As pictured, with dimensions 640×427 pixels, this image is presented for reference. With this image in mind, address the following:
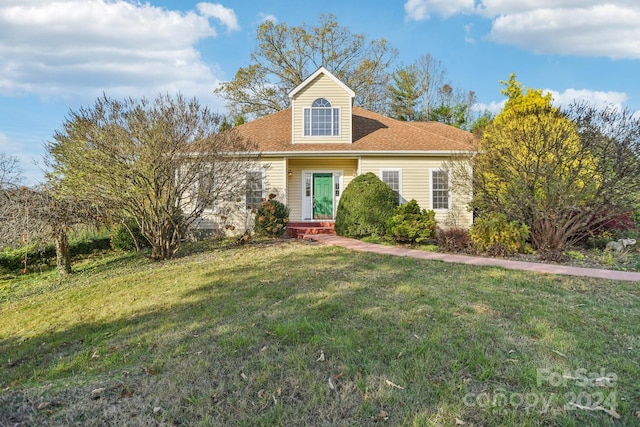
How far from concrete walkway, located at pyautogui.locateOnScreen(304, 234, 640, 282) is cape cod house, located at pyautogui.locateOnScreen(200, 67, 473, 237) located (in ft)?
12.0

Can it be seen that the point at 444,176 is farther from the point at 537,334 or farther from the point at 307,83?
the point at 537,334

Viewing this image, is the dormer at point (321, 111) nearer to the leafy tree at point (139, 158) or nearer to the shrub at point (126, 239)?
the leafy tree at point (139, 158)

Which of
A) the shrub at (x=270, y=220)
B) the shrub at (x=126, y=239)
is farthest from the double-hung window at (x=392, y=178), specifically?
the shrub at (x=126, y=239)

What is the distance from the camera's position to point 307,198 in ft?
46.5

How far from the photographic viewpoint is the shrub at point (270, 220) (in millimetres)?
11430

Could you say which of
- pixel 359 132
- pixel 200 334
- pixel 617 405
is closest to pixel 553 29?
pixel 359 132

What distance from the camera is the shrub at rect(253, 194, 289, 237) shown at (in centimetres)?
1143

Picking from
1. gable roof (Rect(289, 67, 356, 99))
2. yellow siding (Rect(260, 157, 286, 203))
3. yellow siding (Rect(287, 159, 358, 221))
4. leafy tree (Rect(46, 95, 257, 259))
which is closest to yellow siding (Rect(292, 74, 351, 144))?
gable roof (Rect(289, 67, 356, 99))

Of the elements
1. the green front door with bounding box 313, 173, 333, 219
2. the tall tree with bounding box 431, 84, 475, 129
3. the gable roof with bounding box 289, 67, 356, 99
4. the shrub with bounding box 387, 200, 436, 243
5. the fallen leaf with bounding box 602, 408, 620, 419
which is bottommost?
the fallen leaf with bounding box 602, 408, 620, 419

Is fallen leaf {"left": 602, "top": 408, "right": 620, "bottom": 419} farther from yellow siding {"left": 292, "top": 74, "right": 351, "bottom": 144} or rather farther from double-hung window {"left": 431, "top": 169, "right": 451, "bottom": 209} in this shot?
yellow siding {"left": 292, "top": 74, "right": 351, "bottom": 144}

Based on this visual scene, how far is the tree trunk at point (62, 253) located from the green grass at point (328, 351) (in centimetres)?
210

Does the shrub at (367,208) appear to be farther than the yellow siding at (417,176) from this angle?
No

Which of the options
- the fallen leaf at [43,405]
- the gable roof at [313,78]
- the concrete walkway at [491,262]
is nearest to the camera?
the fallen leaf at [43,405]

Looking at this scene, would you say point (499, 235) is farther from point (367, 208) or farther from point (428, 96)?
point (428, 96)
